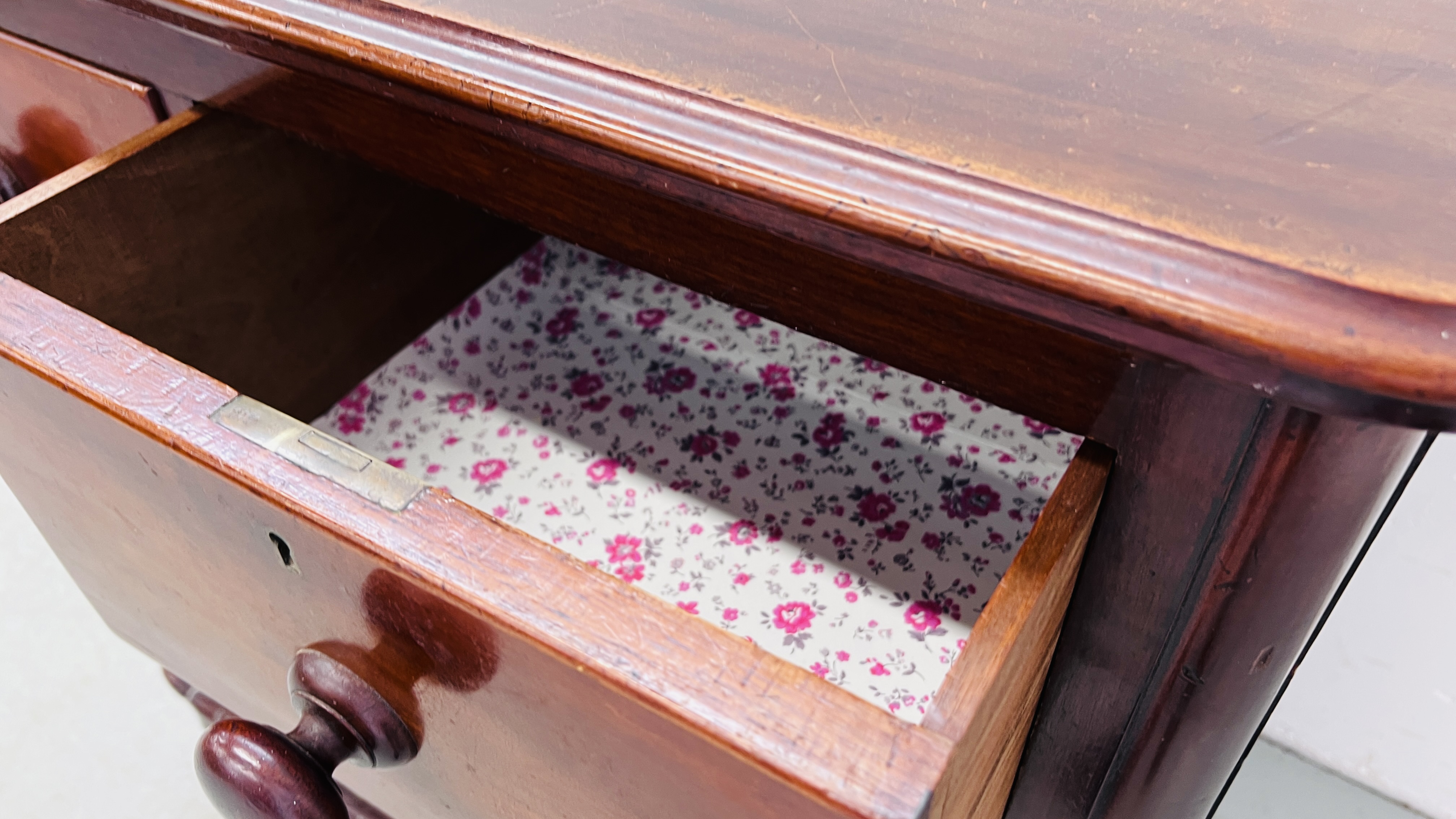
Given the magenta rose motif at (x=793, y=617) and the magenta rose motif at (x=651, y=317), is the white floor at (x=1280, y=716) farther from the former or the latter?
the magenta rose motif at (x=651, y=317)

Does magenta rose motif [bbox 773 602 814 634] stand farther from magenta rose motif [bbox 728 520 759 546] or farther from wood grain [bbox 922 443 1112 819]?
wood grain [bbox 922 443 1112 819]

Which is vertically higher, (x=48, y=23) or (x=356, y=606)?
(x=48, y=23)

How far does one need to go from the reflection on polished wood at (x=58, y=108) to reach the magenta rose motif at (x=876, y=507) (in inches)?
20.2

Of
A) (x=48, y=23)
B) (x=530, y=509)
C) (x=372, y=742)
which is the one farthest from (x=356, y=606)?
(x=48, y=23)

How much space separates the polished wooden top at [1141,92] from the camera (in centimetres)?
30

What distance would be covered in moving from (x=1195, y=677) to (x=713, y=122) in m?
0.29

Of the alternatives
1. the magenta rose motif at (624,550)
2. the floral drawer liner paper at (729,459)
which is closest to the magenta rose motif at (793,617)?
the floral drawer liner paper at (729,459)

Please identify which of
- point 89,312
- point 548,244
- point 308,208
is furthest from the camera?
point 548,244

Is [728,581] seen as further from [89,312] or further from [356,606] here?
[89,312]

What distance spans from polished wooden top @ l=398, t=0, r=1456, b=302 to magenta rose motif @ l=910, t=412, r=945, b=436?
0.39 m

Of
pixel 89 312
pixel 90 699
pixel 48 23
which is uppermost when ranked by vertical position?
pixel 48 23

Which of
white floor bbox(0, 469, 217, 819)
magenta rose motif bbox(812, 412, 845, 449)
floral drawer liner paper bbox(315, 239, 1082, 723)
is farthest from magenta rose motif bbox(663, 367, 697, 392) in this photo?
white floor bbox(0, 469, 217, 819)

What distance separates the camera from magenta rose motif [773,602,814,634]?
24.6 inches

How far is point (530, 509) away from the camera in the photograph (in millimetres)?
699
